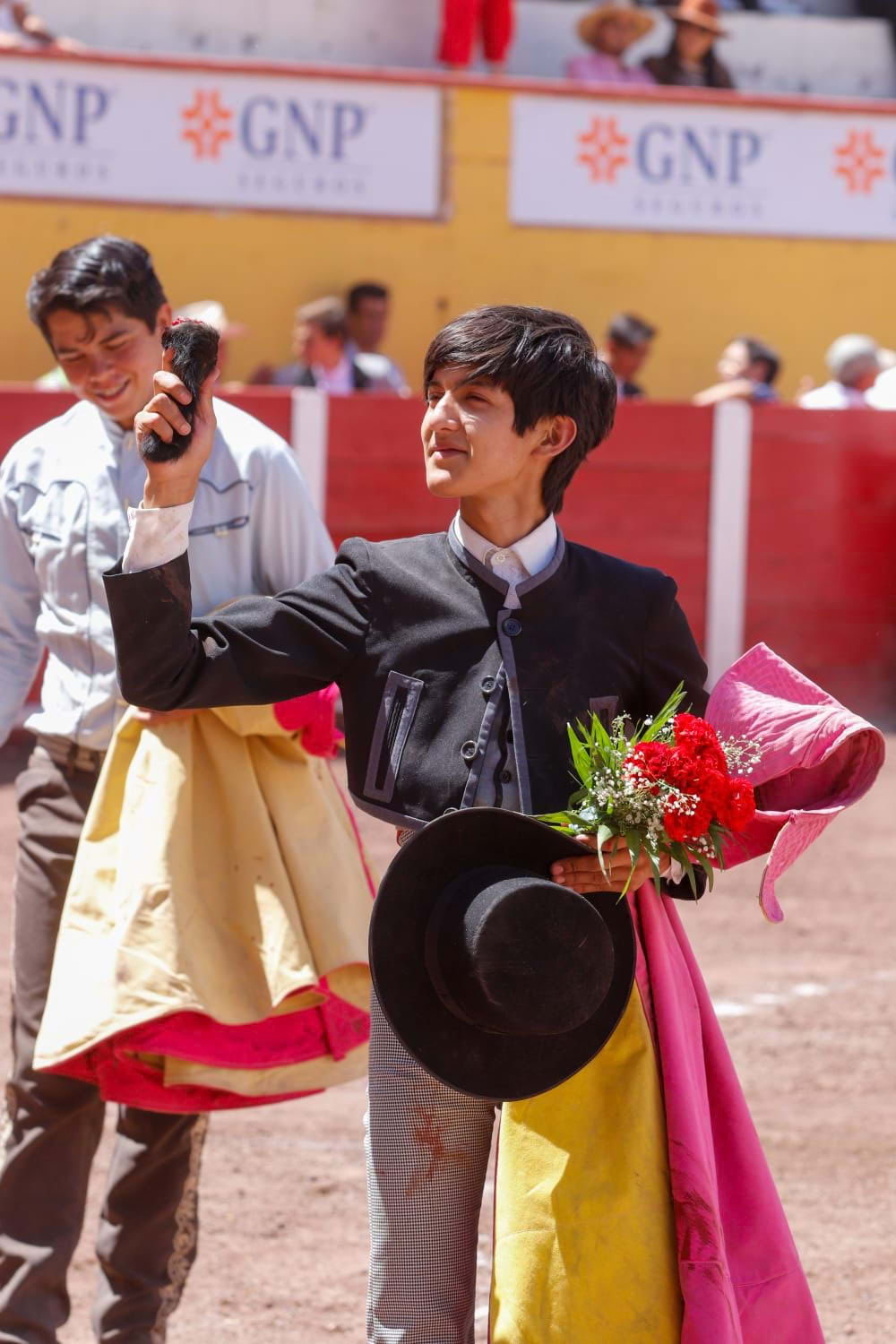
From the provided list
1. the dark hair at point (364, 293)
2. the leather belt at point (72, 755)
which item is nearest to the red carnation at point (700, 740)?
the leather belt at point (72, 755)

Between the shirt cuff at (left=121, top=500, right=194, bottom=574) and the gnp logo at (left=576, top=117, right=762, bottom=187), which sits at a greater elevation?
the gnp logo at (left=576, top=117, right=762, bottom=187)

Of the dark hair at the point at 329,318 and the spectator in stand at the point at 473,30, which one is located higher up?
the spectator in stand at the point at 473,30

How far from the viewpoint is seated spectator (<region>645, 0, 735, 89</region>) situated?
36.8 feet

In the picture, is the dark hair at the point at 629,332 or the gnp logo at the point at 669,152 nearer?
the dark hair at the point at 629,332

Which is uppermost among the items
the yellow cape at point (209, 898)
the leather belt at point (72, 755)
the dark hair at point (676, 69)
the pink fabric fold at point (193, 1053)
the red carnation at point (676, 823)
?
the dark hair at point (676, 69)

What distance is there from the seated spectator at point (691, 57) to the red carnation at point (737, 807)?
9684 millimetres

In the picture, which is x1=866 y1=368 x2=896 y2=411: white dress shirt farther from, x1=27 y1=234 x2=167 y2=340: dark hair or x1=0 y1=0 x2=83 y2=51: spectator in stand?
x1=27 y1=234 x2=167 y2=340: dark hair

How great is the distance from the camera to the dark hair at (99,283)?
8.99 ft

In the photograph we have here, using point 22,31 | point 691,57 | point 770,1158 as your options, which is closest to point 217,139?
point 22,31

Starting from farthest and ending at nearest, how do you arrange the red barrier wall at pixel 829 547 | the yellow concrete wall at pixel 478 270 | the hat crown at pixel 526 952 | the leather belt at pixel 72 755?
the yellow concrete wall at pixel 478 270 → the red barrier wall at pixel 829 547 → the leather belt at pixel 72 755 → the hat crown at pixel 526 952

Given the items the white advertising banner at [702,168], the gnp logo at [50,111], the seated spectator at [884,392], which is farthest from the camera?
the white advertising banner at [702,168]

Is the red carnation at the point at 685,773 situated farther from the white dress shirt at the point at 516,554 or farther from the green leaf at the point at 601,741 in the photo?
the white dress shirt at the point at 516,554

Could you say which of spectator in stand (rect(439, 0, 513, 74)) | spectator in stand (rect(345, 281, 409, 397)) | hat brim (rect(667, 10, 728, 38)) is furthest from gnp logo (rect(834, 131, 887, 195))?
spectator in stand (rect(345, 281, 409, 397))

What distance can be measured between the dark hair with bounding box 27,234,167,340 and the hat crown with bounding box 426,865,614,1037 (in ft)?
3.49
